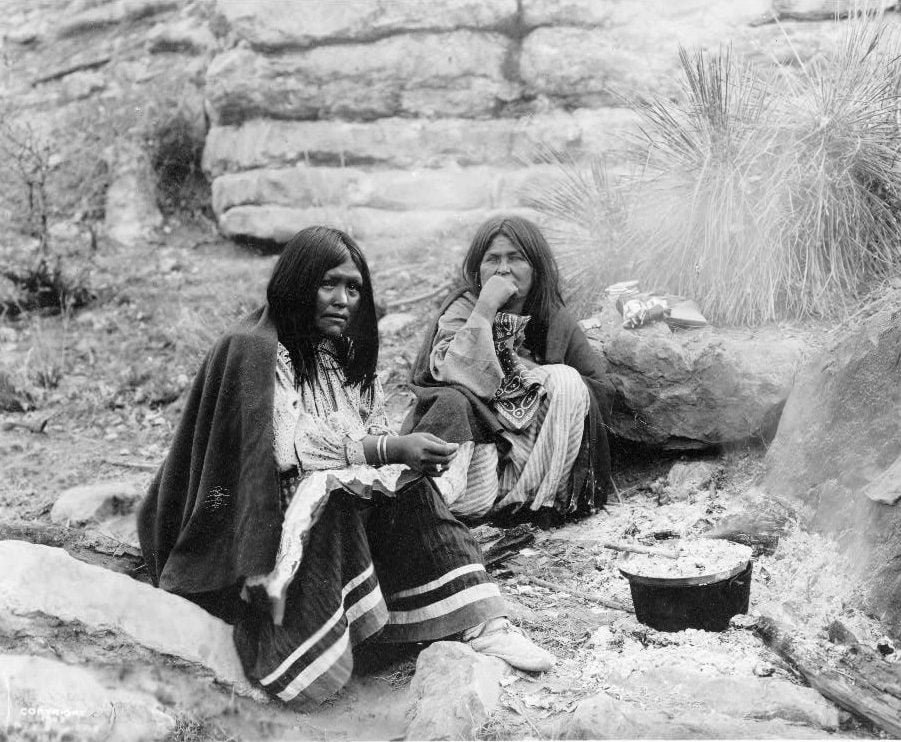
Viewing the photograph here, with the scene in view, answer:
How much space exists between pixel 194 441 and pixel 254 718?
33.3 inches

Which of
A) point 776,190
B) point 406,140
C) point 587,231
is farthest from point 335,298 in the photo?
point 406,140

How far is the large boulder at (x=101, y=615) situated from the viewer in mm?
2533

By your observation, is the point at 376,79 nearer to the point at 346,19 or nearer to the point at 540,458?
the point at 346,19

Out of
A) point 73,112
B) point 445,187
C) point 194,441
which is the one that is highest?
point 73,112

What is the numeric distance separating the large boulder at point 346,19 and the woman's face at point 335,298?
5.32m

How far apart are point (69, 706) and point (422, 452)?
115 cm

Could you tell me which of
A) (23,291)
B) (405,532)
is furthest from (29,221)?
(405,532)

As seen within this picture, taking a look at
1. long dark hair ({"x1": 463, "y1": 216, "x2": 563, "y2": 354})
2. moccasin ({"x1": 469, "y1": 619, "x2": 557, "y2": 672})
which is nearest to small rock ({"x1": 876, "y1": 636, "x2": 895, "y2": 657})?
moccasin ({"x1": 469, "y1": 619, "x2": 557, "y2": 672})

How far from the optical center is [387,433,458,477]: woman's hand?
281cm

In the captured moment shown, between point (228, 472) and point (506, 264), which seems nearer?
point (228, 472)

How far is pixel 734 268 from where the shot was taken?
16.0 ft

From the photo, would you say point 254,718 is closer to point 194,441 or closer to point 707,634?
point 194,441

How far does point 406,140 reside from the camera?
7.78 meters

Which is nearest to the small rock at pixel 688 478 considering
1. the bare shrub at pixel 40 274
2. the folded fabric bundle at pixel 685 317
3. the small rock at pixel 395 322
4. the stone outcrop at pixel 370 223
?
the folded fabric bundle at pixel 685 317
